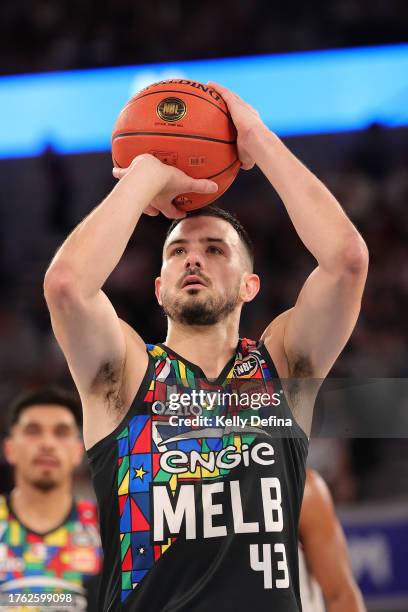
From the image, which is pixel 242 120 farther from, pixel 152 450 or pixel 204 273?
pixel 152 450

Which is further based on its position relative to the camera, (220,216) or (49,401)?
(49,401)

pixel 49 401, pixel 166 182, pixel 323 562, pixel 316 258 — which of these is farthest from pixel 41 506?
pixel 316 258

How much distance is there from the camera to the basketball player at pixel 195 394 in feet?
9.52

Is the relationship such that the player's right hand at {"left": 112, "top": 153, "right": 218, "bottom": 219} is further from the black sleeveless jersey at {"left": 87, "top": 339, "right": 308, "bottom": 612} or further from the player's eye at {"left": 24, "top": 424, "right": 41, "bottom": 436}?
the player's eye at {"left": 24, "top": 424, "right": 41, "bottom": 436}

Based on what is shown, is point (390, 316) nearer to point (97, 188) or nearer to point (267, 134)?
point (97, 188)

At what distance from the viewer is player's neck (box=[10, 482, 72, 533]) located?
5277 mm

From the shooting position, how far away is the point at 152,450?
3.04 m

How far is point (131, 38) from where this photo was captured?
1080 cm

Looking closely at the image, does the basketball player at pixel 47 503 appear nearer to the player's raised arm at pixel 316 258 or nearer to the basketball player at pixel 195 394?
the basketball player at pixel 195 394

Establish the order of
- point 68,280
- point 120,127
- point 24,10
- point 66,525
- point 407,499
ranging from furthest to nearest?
point 24,10, point 407,499, point 66,525, point 120,127, point 68,280

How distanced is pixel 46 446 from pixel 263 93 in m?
5.81

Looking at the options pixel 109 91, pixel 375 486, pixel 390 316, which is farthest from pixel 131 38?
pixel 375 486

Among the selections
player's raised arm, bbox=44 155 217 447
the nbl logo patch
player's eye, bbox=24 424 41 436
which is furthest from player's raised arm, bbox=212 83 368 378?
player's eye, bbox=24 424 41 436

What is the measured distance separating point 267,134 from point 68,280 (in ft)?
3.02
